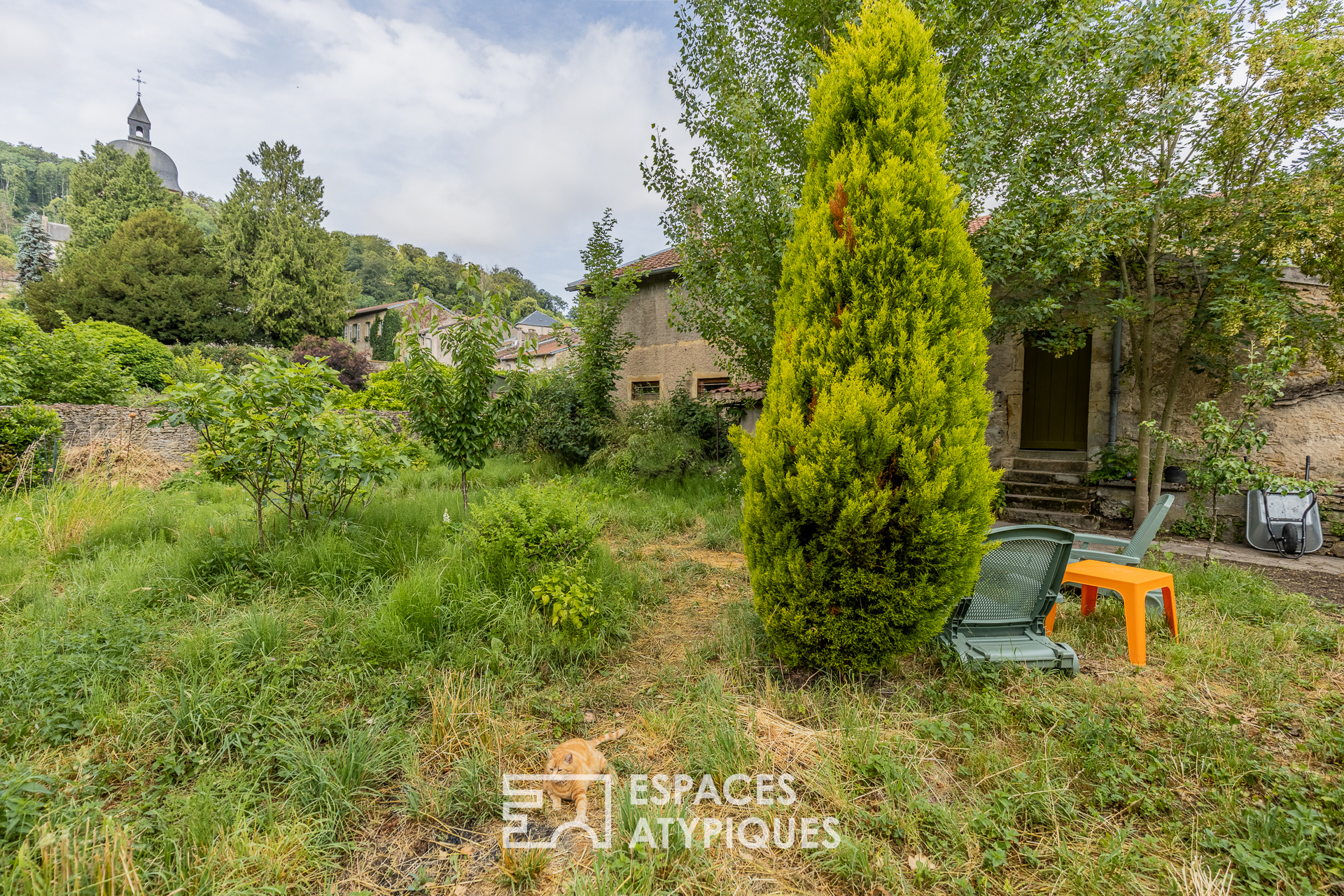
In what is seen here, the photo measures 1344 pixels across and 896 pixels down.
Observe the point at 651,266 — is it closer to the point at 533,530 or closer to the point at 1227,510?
the point at 533,530

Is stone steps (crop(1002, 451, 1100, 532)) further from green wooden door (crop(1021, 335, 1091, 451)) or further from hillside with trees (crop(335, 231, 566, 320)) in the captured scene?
hillside with trees (crop(335, 231, 566, 320))

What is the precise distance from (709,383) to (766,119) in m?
5.16

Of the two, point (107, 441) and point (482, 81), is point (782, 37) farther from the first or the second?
point (107, 441)

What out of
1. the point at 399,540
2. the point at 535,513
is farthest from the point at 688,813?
the point at 399,540

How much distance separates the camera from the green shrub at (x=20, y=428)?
6145 millimetres

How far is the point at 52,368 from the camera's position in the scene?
8031mm

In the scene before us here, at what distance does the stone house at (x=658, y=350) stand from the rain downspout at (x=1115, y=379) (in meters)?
5.73

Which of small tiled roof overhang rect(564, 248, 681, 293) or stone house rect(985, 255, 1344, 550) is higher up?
small tiled roof overhang rect(564, 248, 681, 293)

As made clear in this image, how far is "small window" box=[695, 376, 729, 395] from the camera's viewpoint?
10.1 m

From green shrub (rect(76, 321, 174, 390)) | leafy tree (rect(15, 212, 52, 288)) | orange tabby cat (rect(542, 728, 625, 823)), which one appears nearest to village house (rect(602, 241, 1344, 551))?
orange tabby cat (rect(542, 728, 625, 823))

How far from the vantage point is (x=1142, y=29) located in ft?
14.8

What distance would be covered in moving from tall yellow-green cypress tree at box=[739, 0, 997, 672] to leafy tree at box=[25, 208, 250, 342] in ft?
94.4

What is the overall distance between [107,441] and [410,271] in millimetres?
44631

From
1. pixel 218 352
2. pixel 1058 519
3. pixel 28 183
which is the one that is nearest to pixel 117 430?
pixel 1058 519
